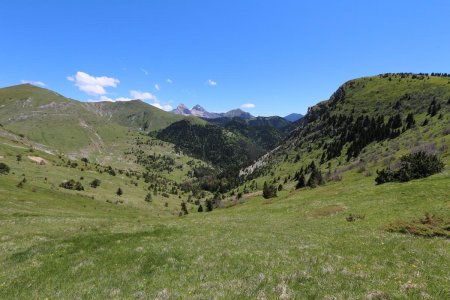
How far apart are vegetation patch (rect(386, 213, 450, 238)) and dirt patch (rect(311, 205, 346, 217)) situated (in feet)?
38.9

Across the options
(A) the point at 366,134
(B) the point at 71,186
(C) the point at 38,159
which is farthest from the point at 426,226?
(C) the point at 38,159

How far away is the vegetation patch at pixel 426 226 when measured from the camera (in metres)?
22.8

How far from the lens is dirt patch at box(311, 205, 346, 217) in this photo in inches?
1522

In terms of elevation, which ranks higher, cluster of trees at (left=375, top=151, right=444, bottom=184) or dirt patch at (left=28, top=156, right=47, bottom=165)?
cluster of trees at (left=375, top=151, right=444, bottom=184)

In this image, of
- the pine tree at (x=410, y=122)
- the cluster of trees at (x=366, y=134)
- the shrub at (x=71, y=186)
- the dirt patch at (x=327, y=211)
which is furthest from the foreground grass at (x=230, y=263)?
the cluster of trees at (x=366, y=134)

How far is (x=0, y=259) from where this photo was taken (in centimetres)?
2045

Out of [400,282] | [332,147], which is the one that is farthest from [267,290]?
[332,147]

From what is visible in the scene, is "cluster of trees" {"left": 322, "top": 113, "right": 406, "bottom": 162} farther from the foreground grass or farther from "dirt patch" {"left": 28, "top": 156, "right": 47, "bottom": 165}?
"dirt patch" {"left": 28, "top": 156, "right": 47, "bottom": 165}

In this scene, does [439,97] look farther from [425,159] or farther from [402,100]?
[425,159]

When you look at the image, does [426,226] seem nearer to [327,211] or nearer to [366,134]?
[327,211]

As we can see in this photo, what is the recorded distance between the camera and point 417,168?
156 feet

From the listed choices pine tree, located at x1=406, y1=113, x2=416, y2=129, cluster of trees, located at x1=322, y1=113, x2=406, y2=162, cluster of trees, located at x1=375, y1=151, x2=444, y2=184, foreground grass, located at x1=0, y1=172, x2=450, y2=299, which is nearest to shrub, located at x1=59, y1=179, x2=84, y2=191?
foreground grass, located at x1=0, y1=172, x2=450, y2=299

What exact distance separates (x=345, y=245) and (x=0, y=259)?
22299 mm

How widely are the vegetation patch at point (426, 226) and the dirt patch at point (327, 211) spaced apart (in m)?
11.8
